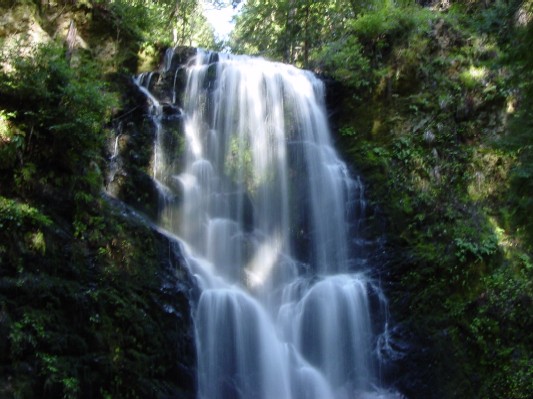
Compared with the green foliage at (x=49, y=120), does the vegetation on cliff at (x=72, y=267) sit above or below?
below

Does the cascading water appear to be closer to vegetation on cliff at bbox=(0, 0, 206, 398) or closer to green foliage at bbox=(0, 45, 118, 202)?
vegetation on cliff at bbox=(0, 0, 206, 398)

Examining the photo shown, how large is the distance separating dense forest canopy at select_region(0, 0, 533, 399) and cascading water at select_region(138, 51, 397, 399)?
0.58 metres

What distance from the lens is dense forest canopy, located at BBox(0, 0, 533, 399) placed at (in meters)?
6.27

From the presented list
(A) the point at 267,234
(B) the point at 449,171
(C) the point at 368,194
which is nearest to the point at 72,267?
(A) the point at 267,234

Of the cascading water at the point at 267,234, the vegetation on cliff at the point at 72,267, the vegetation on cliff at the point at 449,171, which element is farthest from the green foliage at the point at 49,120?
the vegetation on cliff at the point at 449,171

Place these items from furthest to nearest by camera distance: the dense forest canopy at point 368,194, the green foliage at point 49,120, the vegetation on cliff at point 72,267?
the green foliage at point 49,120 < the dense forest canopy at point 368,194 < the vegetation on cliff at point 72,267

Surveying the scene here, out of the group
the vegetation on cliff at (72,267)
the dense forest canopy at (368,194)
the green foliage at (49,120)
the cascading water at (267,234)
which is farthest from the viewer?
the cascading water at (267,234)

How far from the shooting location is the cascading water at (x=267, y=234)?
7.93 meters

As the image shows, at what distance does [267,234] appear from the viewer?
10422 mm

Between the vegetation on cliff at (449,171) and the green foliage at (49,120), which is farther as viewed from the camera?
the vegetation on cliff at (449,171)

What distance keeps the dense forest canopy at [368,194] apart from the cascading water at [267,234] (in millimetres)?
582

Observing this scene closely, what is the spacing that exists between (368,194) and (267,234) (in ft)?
8.02

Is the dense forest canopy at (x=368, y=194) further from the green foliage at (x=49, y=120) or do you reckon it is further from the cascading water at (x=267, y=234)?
the cascading water at (x=267, y=234)

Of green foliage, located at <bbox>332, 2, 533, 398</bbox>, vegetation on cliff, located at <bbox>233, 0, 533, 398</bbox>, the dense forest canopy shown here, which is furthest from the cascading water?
green foliage, located at <bbox>332, 2, 533, 398</bbox>
